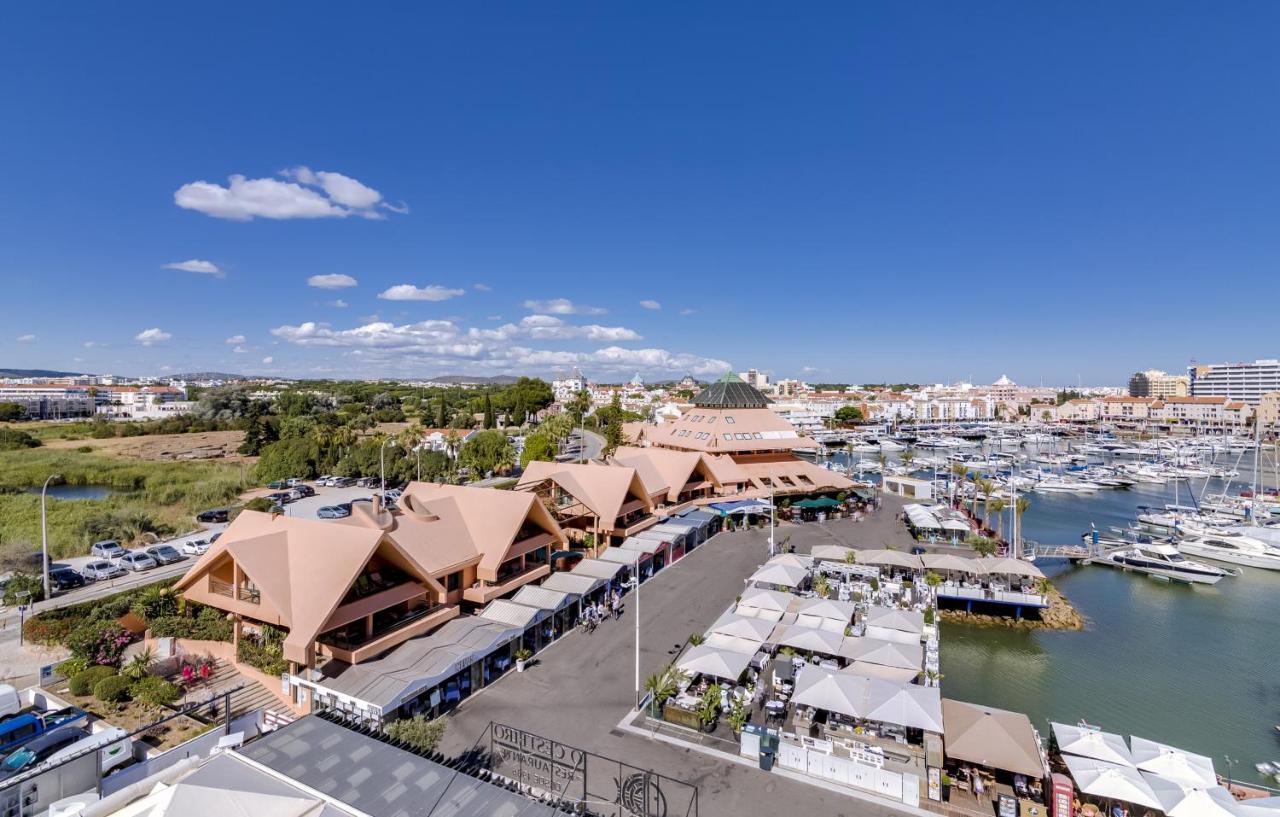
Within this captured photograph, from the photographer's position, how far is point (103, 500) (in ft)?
147

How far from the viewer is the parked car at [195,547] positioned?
3375cm

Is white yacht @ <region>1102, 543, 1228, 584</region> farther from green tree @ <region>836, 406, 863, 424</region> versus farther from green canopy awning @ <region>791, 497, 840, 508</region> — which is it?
green tree @ <region>836, 406, 863, 424</region>

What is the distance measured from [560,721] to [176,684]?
12.3m

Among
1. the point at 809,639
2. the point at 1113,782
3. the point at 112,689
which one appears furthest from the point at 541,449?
the point at 1113,782

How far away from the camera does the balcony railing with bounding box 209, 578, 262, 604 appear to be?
19.4 metres

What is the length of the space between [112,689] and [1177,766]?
100 ft

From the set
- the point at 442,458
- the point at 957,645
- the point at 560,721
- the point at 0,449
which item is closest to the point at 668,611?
the point at 560,721

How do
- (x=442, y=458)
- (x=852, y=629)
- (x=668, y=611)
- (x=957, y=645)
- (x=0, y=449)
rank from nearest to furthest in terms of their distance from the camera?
(x=852, y=629), (x=668, y=611), (x=957, y=645), (x=442, y=458), (x=0, y=449)

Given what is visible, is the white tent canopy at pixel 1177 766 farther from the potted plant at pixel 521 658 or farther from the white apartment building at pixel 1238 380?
the white apartment building at pixel 1238 380

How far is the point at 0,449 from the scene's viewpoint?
71438 millimetres

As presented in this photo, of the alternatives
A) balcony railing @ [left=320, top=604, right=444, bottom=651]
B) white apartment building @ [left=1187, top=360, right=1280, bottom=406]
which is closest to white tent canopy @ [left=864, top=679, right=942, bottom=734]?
balcony railing @ [left=320, top=604, right=444, bottom=651]

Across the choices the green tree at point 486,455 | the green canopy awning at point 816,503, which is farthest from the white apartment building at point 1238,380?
the green tree at point 486,455

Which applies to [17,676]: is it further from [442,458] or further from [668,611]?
[442,458]

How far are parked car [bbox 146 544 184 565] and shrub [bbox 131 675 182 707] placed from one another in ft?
60.8
